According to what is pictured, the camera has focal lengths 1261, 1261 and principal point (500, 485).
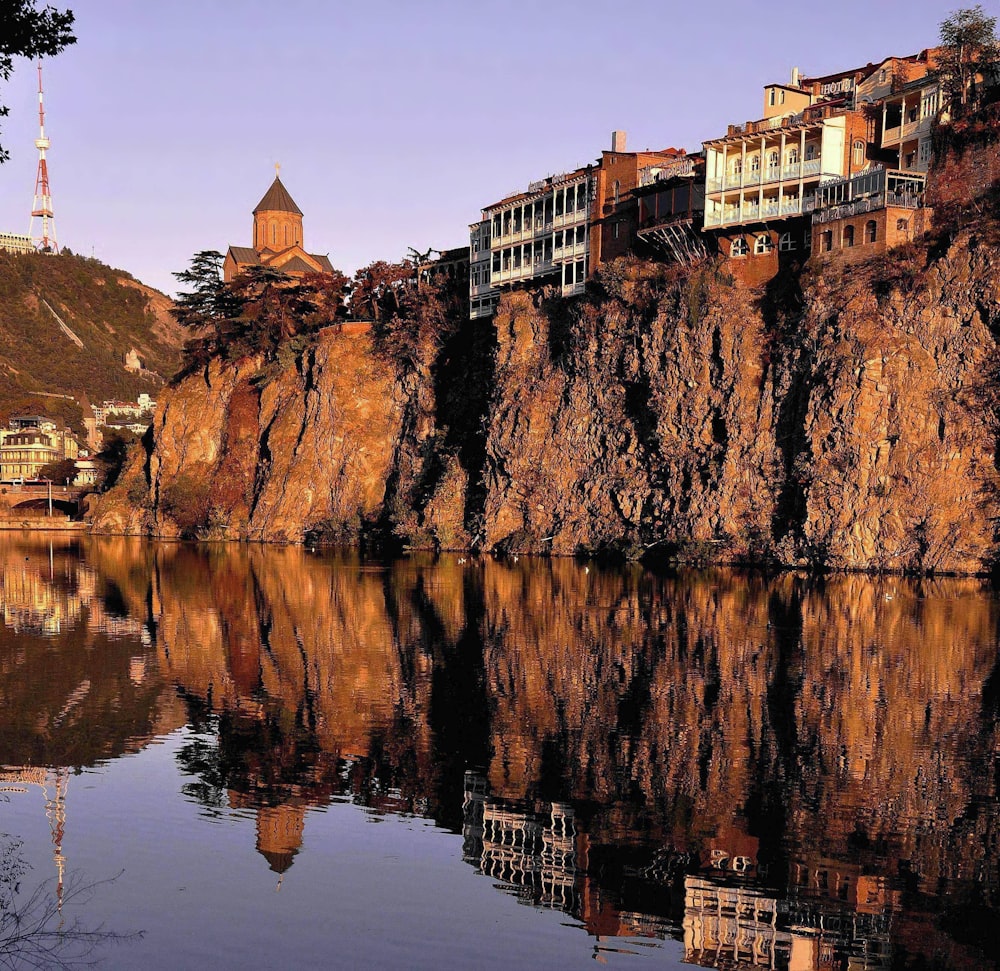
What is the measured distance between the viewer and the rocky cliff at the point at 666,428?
65625 mm

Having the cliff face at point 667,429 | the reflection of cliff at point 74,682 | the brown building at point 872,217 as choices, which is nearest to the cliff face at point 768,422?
the cliff face at point 667,429

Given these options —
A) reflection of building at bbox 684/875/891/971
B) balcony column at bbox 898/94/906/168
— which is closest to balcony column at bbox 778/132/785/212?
balcony column at bbox 898/94/906/168

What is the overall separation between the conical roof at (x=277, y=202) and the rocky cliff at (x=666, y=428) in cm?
4435

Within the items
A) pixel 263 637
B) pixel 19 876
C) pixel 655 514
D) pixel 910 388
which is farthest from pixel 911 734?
pixel 655 514

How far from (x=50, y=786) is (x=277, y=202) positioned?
132 m

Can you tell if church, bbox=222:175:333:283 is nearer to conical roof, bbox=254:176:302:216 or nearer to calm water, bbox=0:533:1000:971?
conical roof, bbox=254:176:302:216

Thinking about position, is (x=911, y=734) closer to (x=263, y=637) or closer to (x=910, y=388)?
(x=263, y=637)

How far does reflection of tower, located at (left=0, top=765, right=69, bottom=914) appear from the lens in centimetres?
1979

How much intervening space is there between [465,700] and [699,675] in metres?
7.28

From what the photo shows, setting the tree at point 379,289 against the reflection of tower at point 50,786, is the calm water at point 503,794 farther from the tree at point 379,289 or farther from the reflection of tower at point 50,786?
the tree at point 379,289

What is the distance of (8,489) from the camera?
143500 mm

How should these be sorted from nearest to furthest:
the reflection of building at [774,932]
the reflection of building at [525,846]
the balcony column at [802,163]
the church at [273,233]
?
the reflection of building at [774,932] → the reflection of building at [525,846] → the balcony column at [802,163] → the church at [273,233]

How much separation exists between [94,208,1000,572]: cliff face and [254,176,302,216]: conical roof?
150 ft

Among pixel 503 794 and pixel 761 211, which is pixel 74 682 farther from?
pixel 761 211
